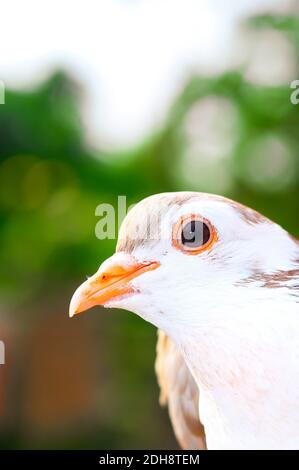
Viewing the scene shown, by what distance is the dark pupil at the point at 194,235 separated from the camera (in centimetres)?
143

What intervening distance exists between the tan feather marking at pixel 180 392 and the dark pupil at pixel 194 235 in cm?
68

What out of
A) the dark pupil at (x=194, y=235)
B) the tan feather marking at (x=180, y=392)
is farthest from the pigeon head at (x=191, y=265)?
the tan feather marking at (x=180, y=392)

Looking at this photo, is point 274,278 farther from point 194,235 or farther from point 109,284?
point 109,284

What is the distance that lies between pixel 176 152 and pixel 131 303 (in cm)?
400

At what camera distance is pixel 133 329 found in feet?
17.2

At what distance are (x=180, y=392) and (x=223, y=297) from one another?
80cm

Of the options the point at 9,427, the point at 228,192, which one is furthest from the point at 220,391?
the point at 9,427

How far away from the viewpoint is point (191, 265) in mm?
1414

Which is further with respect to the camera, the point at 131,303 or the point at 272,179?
the point at 272,179

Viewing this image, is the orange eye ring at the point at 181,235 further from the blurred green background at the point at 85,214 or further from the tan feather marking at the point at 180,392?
the blurred green background at the point at 85,214

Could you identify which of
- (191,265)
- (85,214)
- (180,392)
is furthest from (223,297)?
(85,214)

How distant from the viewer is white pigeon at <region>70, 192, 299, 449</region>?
138 cm
